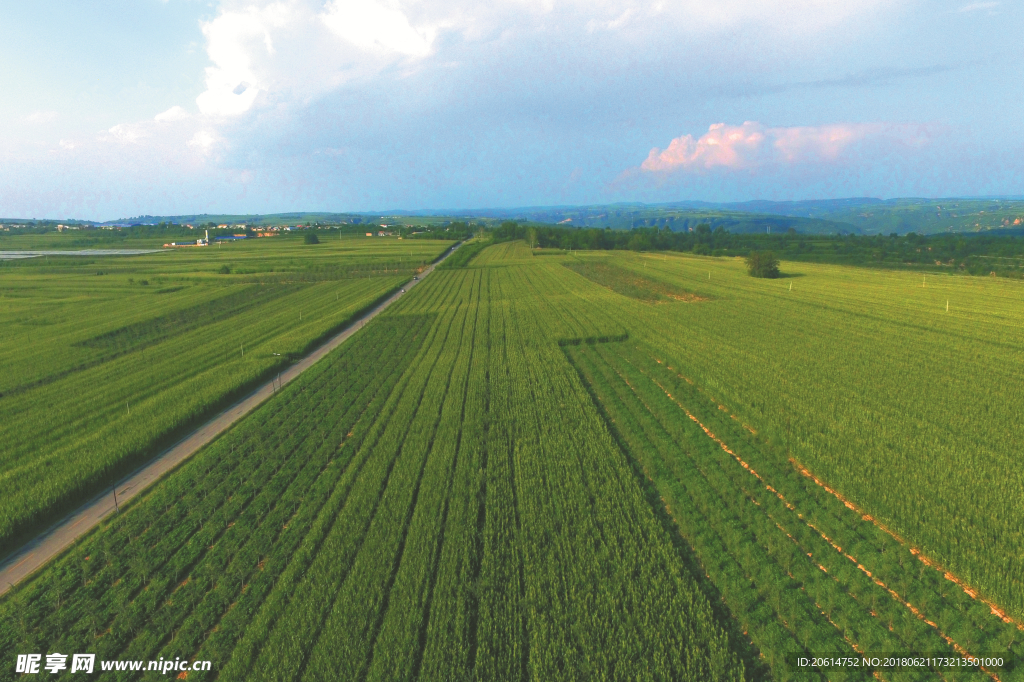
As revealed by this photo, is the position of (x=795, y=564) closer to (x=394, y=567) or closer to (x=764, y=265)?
(x=394, y=567)

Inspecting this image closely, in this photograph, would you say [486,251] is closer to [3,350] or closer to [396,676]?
[3,350]

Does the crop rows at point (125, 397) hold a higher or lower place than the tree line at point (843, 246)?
lower

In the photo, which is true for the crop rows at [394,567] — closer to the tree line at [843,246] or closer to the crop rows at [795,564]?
the crop rows at [795,564]

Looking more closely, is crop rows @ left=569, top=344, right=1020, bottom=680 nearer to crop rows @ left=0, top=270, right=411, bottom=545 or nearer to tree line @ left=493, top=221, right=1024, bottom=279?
crop rows @ left=0, top=270, right=411, bottom=545

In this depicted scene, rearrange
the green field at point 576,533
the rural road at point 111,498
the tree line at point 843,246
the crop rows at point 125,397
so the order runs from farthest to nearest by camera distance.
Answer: the tree line at point 843,246
the crop rows at point 125,397
the rural road at point 111,498
the green field at point 576,533

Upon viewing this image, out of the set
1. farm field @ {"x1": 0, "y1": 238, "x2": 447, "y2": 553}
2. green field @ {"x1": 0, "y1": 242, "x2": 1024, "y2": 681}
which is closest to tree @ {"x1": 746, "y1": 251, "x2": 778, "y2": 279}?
green field @ {"x1": 0, "y1": 242, "x2": 1024, "y2": 681}

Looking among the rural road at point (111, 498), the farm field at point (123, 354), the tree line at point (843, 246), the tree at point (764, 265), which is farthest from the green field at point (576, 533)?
the tree line at point (843, 246)

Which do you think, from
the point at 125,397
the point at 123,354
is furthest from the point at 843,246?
the point at 125,397
